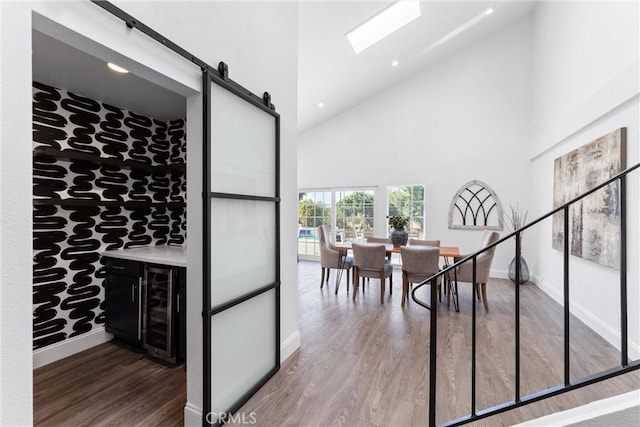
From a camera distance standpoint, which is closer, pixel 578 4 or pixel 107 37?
pixel 107 37

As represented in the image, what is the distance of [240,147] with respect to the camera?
1.85 metres

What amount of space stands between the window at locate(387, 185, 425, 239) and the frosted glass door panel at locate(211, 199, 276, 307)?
4434 mm

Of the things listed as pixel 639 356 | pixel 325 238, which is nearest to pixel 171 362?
pixel 325 238

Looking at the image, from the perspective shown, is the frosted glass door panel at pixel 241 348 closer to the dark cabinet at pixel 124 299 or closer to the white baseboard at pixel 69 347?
Answer: the dark cabinet at pixel 124 299

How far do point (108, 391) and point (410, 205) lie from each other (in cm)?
549

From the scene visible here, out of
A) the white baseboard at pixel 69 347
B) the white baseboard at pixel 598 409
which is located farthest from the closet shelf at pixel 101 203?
the white baseboard at pixel 598 409

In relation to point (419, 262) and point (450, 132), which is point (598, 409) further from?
point (450, 132)

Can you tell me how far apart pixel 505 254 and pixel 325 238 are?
3444 millimetres

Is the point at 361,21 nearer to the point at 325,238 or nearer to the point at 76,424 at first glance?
the point at 325,238

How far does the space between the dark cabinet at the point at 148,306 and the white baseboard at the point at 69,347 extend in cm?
11

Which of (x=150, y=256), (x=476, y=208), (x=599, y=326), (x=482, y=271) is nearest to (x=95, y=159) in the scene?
(x=150, y=256)

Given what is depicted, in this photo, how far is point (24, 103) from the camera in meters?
0.94

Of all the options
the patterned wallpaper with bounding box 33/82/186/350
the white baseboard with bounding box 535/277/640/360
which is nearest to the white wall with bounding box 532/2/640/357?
the white baseboard with bounding box 535/277/640/360

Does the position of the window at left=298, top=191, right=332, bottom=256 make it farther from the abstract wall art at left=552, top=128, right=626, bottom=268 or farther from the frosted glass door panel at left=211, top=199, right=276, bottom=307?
the frosted glass door panel at left=211, top=199, right=276, bottom=307
